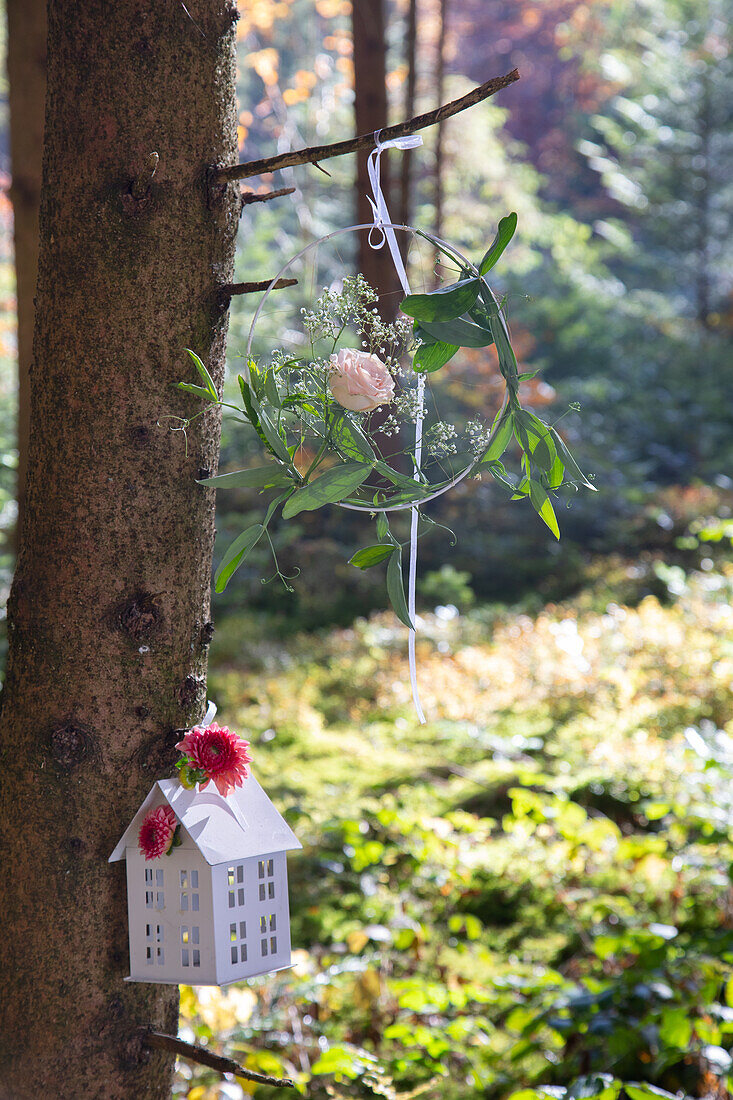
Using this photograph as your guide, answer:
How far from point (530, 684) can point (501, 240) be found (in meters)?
4.63

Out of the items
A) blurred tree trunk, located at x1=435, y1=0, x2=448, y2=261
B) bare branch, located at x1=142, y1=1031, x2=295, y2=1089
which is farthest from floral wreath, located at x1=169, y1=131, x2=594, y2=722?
blurred tree trunk, located at x1=435, y1=0, x2=448, y2=261

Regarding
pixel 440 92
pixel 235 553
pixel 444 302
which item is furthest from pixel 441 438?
pixel 440 92

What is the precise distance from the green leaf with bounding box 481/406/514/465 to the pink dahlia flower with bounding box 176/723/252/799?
0.49 m

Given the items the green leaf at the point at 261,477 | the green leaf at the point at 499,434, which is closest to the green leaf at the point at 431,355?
the green leaf at the point at 499,434

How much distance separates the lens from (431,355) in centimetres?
108

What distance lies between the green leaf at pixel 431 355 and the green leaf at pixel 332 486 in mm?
149

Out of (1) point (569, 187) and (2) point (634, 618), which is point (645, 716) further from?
(1) point (569, 187)

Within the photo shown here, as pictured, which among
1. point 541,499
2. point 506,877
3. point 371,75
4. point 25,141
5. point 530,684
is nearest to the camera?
point 541,499

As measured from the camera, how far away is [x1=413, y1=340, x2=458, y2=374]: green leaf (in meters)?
1.07

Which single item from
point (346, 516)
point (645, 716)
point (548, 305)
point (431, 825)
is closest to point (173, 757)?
point (431, 825)

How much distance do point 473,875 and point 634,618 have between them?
329 cm

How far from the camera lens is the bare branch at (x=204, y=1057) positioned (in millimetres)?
1073

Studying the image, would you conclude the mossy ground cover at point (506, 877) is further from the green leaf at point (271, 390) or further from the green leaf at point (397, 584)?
the green leaf at point (271, 390)

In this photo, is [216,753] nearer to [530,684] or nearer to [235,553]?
[235,553]
